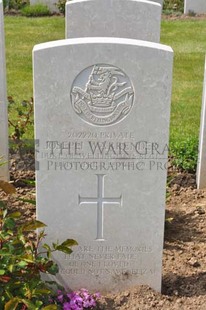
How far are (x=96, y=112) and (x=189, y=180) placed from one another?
2.10 meters

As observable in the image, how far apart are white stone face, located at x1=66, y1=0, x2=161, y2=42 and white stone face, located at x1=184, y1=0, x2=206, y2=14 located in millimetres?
8215

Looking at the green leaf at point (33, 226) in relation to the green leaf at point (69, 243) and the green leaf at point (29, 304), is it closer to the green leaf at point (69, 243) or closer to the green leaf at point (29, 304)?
the green leaf at point (69, 243)

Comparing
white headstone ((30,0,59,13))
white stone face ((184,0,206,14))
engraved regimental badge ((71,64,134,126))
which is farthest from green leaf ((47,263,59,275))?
white headstone ((30,0,59,13))

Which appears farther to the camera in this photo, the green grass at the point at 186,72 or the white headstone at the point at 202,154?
the green grass at the point at 186,72

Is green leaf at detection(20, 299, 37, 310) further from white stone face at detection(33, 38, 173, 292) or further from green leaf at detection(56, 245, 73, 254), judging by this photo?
white stone face at detection(33, 38, 173, 292)

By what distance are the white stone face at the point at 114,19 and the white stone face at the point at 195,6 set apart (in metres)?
8.22

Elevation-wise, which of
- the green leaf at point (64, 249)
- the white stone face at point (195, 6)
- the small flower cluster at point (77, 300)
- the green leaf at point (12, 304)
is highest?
the white stone face at point (195, 6)

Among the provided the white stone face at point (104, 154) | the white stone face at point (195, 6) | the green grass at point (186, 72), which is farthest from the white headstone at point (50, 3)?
the white stone face at point (104, 154)

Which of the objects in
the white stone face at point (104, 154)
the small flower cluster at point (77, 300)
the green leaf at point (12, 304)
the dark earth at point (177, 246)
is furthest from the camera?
the dark earth at point (177, 246)

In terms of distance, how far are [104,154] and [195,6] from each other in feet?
33.2

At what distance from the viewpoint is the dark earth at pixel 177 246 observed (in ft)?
11.9

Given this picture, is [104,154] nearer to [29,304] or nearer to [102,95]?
[102,95]

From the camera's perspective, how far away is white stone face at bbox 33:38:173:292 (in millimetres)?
3264

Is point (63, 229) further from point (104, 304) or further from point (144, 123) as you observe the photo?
point (144, 123)
